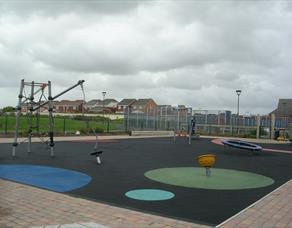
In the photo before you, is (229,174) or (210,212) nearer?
(210,212)

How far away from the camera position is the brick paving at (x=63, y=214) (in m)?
5.14

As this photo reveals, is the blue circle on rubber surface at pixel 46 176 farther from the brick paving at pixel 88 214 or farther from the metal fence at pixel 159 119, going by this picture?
the metal fence at pixel 159 119

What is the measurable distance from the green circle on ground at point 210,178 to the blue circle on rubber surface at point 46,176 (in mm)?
1844

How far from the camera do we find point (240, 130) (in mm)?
35625

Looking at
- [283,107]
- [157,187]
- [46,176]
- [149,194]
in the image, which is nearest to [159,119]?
[46,176]

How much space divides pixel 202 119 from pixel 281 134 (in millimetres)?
8361

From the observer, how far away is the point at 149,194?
284 inches

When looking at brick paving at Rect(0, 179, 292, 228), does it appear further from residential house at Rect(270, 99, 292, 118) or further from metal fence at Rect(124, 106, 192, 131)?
residential house at Rect(270, 99, 292, 118)

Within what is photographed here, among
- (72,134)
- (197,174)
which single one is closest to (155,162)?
(197,174)

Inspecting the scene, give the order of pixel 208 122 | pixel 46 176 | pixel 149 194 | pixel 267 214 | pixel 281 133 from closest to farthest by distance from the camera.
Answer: pixel 267 214, pixel 149 194, pixel 46 176, pixel 281 133, pixel 208 122

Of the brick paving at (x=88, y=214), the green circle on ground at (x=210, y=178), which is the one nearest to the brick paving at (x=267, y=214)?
the brick paving at (x=88, y=214)

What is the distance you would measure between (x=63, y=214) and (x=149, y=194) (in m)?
2.11

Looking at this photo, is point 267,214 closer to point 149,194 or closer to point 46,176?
point 149,194

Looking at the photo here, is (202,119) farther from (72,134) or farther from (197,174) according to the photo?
(197,174)
